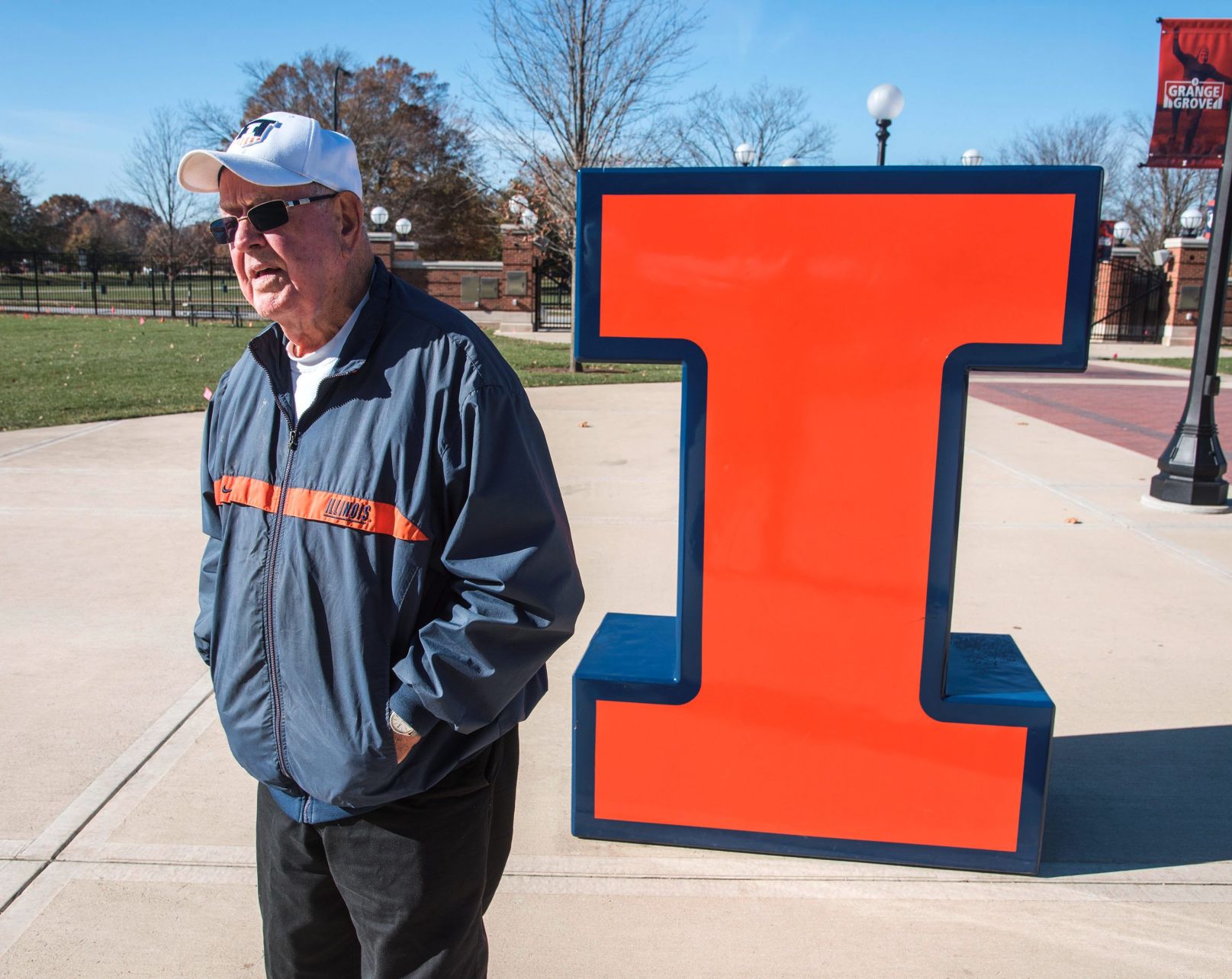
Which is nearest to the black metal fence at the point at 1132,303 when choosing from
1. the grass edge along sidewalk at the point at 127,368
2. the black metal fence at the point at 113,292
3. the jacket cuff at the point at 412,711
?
the grass edge along sidewalk at the point at 127,368

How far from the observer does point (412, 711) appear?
66.7 inches

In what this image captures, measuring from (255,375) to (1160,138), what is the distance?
14.5m

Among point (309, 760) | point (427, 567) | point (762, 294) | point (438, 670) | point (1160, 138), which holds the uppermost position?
point (1160, 138)

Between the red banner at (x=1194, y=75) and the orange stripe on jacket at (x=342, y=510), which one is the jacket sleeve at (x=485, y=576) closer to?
the orange stripe on jacket at (x=342, y=510)

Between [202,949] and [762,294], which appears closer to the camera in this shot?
[202,949]

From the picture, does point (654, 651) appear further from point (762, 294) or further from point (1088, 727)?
point (1088, 727)

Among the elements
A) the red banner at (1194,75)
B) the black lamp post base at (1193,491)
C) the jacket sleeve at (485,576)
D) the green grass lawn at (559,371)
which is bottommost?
the black lamp post base at (1193,491)

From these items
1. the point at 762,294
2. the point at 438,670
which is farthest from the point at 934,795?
the point at 438,670

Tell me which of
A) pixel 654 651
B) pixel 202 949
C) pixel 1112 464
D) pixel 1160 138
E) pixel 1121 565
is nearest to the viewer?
pixel 202 949

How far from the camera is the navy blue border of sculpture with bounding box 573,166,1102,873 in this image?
8.73ft

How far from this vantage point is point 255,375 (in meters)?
1.99

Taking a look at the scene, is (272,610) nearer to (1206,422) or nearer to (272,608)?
(272,608)

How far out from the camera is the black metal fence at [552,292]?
2873 centimetres

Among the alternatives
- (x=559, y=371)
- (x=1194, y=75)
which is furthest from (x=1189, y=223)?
(x=559, y=371)
